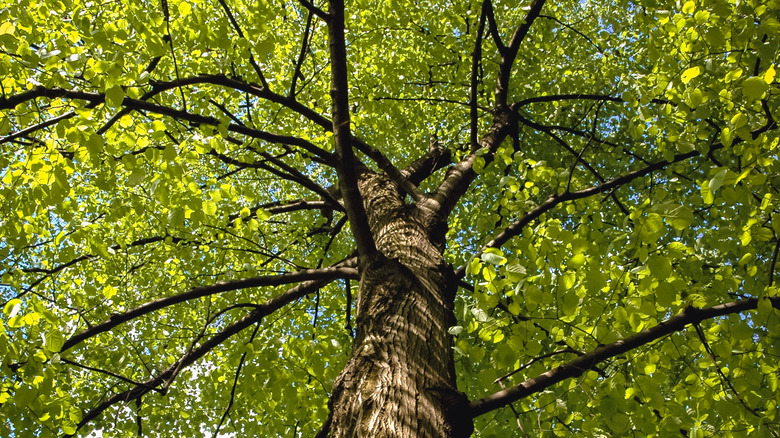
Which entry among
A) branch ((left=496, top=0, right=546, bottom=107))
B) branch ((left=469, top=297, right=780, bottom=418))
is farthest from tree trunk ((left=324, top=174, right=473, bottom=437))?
branch ((left=496, top=0, right=546, bottom=107))

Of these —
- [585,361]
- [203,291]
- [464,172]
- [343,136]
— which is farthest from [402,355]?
[464,172]

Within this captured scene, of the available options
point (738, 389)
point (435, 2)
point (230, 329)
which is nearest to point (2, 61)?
point (230, 329)

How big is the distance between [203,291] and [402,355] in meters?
1.36

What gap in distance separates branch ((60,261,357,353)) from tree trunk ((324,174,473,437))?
1.02 ft

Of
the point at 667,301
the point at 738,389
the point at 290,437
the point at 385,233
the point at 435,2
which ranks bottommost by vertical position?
the point at 738,389

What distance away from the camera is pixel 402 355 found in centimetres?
245

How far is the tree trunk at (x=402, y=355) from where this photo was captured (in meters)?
2.14

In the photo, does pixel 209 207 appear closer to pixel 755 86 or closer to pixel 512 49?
pixel 755 86

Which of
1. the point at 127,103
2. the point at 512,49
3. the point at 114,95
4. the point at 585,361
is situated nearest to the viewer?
the point at 585,361

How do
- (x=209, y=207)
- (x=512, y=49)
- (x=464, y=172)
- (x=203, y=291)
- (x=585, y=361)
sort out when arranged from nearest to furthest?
(x=585, y=361) < (x=203, y=291) < (x=209, y=207) < (x=464, y=172) < (x=512, y=49)

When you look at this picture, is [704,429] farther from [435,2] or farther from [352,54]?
[435,2]

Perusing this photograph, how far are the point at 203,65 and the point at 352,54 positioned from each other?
224 centimetres

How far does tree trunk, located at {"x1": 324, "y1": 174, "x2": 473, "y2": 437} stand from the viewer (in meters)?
2.14

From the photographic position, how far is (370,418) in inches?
83.5
